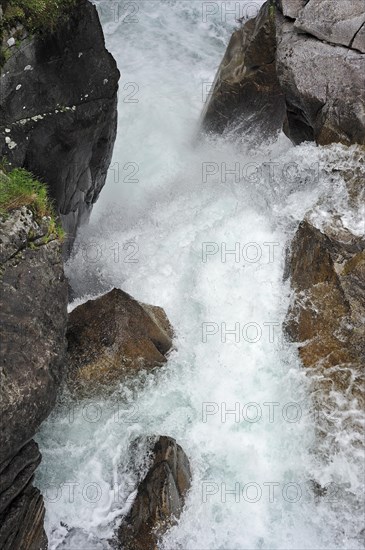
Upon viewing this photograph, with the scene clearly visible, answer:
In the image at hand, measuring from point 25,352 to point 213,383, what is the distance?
2973 millimetres

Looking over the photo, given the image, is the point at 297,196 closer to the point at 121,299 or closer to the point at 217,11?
the point at 121,299

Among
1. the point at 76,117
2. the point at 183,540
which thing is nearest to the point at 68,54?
the point at 76,117

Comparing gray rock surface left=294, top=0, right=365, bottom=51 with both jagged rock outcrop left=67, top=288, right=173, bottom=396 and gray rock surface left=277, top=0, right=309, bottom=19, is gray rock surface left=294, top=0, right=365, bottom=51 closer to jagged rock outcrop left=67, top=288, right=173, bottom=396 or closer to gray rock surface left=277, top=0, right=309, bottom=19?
gray rock surface left=277, top=0, right=309, bottom=19

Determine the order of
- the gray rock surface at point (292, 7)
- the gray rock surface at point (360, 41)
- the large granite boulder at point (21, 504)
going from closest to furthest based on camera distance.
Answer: the large granite boulder at point (21, 504) < the gray rock surface at point (360, 41) < the gray rock surface at point (292, 7)

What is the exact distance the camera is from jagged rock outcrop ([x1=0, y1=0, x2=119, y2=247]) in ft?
22.2

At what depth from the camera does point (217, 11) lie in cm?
1438

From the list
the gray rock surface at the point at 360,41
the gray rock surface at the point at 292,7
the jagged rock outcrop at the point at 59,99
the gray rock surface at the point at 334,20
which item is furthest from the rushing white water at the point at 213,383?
the jagged rock outcrop at the point at 59,99

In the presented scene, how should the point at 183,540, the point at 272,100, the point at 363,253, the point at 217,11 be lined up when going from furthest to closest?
the point at 217,11
the point at 272,100
the point at 363,253
the point at 183,540

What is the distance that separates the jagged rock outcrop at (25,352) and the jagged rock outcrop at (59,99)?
154 centimetres

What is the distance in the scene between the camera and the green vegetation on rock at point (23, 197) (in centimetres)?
577

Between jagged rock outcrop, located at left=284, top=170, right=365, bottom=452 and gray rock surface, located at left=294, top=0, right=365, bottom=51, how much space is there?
6.89 ft

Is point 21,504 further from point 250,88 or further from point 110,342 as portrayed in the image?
point 250,88

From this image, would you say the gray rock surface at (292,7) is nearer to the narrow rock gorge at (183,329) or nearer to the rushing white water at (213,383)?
the narrow rock gorge at (183,329)

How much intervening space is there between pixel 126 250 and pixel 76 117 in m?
2.84
